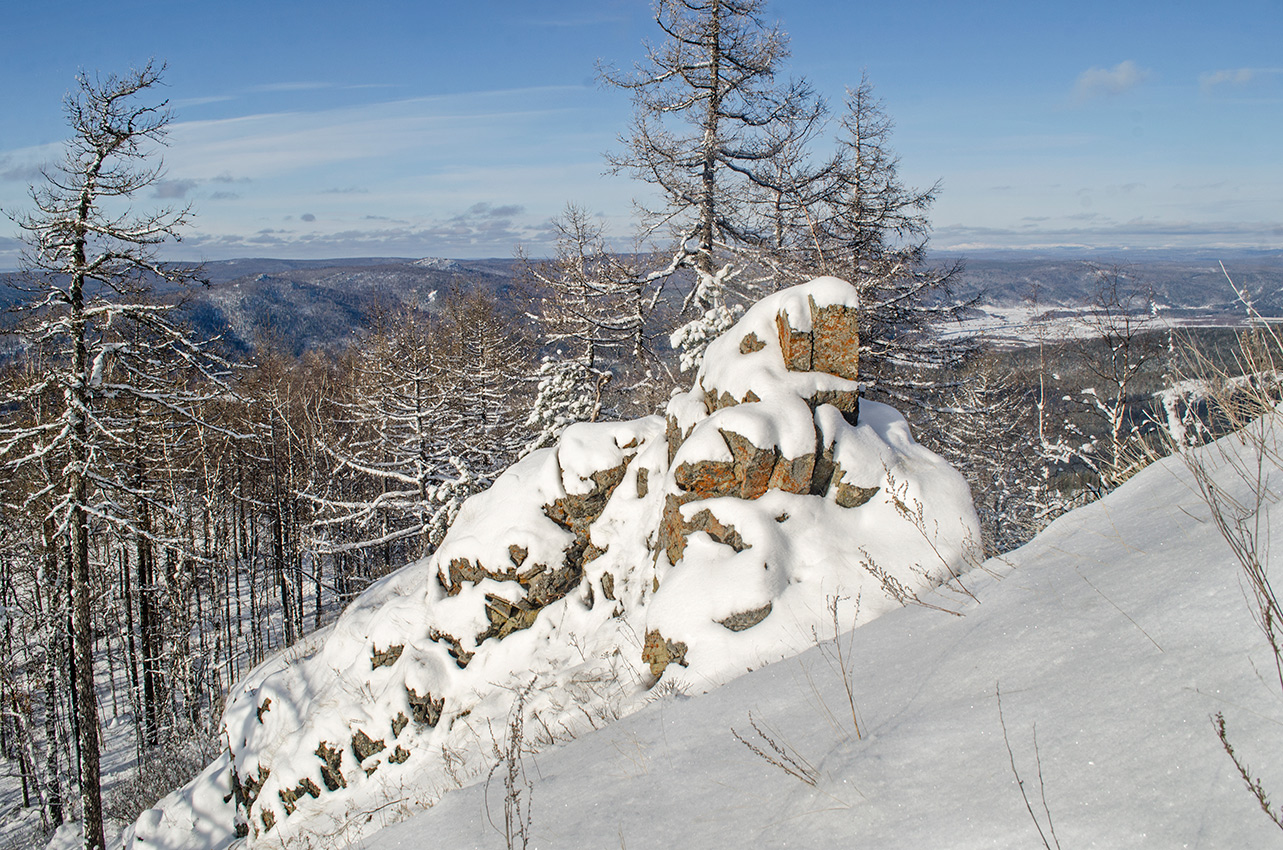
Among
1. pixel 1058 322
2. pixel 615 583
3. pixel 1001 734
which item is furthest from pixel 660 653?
pixel 1058 322

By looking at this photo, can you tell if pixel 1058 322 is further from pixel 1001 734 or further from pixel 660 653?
pixel 1001 734

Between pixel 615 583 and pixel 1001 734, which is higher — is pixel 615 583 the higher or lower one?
the lower one

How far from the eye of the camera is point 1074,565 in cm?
318

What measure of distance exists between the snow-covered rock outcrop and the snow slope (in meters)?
1.56

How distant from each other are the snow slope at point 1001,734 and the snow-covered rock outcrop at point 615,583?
156 centimetres

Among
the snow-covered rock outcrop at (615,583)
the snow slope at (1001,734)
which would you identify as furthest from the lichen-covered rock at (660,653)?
the snow slope at (1001,734)

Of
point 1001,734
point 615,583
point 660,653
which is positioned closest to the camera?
point 1001,734

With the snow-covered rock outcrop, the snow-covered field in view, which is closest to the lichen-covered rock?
the snow-covered rock outcrop

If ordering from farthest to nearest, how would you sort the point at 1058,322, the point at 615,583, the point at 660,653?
the point at 1058,322
the point at 615,583
the point at 660,653

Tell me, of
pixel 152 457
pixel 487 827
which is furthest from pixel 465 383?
pixel 487 827

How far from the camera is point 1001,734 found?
82.3 inches

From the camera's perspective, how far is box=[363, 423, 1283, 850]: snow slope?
5.46 ft

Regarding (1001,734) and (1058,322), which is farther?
(1058,322)

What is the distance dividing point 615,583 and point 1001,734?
5.62m
